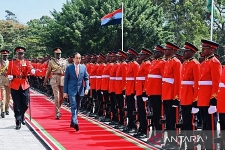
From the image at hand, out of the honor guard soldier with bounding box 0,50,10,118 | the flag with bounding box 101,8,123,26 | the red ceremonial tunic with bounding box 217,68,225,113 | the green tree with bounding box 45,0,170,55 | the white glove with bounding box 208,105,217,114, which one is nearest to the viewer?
the red ceremonial tunic with bounding box 217,68,225,113

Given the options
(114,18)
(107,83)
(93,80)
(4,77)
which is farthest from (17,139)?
(114,18)

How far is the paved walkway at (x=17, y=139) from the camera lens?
28.9ft

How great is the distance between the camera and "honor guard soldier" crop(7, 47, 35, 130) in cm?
1141

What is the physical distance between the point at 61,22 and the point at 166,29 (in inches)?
330

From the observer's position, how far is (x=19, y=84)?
451 inches

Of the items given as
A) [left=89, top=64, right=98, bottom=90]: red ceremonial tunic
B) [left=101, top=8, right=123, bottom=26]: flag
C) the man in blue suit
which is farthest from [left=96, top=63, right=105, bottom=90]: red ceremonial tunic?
[left=101, top=8, right=123, bottom=26]: flag

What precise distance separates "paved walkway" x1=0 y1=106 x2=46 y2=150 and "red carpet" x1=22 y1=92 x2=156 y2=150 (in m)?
0.22

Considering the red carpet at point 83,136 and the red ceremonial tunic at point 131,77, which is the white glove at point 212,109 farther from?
the red ceremonial tunic at point 131,77

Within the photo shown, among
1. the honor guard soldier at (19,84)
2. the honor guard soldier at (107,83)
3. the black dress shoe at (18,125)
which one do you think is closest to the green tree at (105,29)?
the honor guard soldier at (107,83)

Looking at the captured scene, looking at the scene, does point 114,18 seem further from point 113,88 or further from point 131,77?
point 131,77

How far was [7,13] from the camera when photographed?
114625 millimetres

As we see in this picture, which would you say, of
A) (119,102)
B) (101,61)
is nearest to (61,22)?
(101,61)

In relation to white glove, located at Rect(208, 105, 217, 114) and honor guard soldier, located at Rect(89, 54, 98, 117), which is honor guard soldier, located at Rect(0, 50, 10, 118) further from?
white glove, located at Rect(208, 105, 217, 114)

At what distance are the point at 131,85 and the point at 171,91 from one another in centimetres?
210
